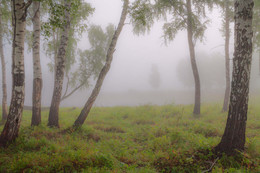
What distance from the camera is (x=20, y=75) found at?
5.42 metres

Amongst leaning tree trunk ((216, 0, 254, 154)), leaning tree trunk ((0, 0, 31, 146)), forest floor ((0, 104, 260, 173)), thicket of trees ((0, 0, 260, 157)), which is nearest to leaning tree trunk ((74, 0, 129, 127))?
thicket of trees ((0, 0, 260, 157))

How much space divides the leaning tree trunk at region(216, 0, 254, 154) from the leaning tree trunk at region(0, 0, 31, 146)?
21.9 ft

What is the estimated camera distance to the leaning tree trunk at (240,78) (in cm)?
427

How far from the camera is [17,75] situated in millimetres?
5371

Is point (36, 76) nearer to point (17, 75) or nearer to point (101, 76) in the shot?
point (17, 75)

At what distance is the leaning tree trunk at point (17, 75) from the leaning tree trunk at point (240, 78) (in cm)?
669

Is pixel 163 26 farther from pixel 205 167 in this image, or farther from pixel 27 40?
pixel 27 40

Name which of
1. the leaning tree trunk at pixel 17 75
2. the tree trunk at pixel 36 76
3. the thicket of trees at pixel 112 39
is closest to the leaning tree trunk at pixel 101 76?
the thicket of trees at pixel 112 39

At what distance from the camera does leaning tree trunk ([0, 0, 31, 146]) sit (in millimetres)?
5207

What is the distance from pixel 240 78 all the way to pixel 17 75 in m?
7.08

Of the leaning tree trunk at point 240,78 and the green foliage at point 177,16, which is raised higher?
the green foliage at point 177,16

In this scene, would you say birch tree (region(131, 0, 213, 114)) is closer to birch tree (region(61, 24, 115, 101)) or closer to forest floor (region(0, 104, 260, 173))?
forest floor (region(0, 104, 260, 173))

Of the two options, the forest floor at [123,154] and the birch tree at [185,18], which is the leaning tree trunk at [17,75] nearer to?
the forest floor at [123,154]

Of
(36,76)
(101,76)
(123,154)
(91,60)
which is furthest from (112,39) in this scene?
(91,60)
